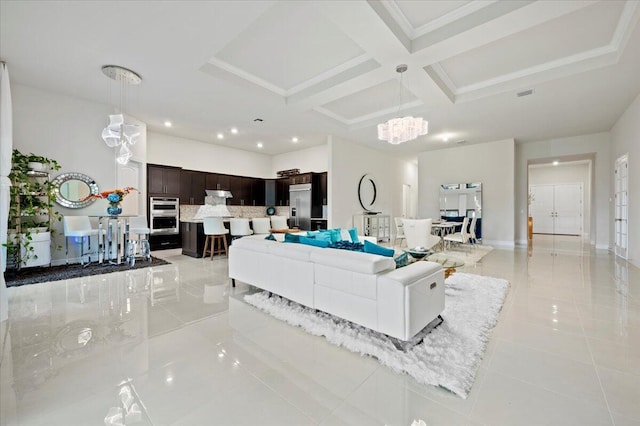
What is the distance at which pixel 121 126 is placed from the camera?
Result: 4.52m

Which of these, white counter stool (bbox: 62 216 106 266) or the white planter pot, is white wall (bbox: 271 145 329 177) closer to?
white counter stool (bbox: 62 216 106 266)

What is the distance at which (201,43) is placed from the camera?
3.16 metres

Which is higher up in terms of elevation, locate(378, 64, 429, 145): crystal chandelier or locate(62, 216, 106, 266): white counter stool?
locate(378, 64, 429, 145): crystal chandelier

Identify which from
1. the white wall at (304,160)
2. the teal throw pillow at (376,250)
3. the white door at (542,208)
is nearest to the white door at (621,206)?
the white door at (542,208)

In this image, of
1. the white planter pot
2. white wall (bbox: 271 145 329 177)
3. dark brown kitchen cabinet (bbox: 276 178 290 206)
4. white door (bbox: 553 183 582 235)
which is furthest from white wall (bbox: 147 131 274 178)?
white door (bbox: 553 183 582 235)

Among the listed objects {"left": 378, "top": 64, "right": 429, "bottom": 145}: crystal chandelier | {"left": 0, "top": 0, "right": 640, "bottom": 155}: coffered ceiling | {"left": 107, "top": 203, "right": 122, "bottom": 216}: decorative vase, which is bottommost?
{"left": 107, "top": 203, "right": 122, "bottom": 216}: decorative vase

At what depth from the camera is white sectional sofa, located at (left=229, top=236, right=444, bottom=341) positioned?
1929 millimetres

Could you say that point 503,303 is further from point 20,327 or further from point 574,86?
point 20,327

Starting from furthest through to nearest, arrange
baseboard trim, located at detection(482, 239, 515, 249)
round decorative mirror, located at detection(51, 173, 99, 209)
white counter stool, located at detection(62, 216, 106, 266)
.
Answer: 1. baseboard trim, located at detection(482, 239, 515, 249)
2. round decorative mirror, located at detection(51, 173, 99, 209)
3. white counter stool, located at detection(62, 216, 106, 266)

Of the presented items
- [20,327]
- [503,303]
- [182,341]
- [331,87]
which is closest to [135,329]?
[182,341]

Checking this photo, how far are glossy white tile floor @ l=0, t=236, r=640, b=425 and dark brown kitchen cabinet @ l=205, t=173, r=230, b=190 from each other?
508cm

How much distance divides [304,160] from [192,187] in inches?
137

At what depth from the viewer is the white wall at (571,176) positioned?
32.8 ft

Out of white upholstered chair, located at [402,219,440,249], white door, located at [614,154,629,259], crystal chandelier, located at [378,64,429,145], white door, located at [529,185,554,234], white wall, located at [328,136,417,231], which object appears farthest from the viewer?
white door, located at [529,185,554,234]
